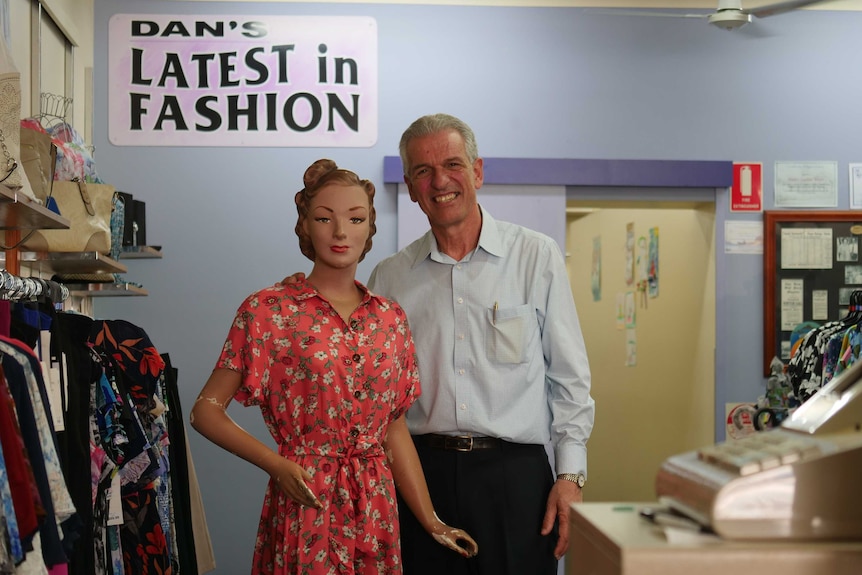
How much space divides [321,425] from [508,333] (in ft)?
1.99

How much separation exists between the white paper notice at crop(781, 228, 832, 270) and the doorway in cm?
117

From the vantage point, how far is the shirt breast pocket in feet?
8.49

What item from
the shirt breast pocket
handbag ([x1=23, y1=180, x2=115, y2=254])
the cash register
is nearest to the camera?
the cash register

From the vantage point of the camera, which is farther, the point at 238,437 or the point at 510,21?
the point at 510,21

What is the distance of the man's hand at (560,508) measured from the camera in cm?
249

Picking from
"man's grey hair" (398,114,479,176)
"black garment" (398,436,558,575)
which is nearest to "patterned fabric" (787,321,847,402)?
"black garment" (398,436,558,575)

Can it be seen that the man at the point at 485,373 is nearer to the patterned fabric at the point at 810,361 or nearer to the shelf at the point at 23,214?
the shelf at the point at 23,214

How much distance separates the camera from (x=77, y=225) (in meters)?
3.35

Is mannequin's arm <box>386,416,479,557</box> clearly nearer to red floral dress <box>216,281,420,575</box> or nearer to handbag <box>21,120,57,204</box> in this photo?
red floral dress <box>216,281,420,575</box>

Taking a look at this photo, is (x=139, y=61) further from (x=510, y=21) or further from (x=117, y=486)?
(x=117, y=486)

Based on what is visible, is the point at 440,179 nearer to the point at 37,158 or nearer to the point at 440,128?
the point at 440,128

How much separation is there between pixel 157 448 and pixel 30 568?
127 centimetres

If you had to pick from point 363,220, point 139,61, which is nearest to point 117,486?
point 363,220

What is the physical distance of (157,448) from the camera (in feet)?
10.9
